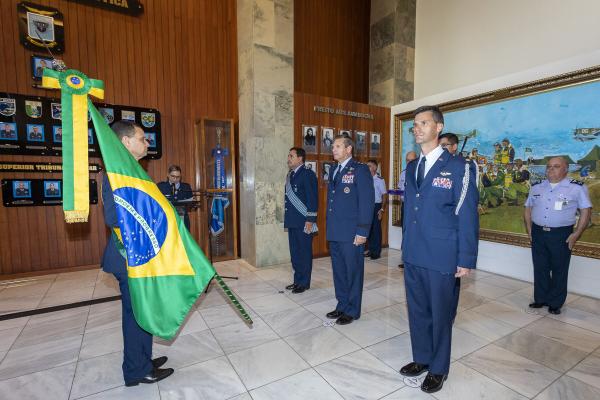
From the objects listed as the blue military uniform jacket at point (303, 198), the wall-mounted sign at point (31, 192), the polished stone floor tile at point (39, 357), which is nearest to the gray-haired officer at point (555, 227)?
the blue military uniform jacket at point (303, 198)

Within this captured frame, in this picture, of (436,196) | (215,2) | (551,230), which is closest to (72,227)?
(215,2)

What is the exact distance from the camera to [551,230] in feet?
9.91

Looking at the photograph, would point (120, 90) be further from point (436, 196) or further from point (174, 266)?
point (436, 196)

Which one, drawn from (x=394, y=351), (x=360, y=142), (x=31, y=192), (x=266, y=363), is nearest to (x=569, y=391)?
(x=394, y=351)

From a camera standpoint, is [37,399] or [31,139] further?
[31,139]

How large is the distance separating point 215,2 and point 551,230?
18.8 ft

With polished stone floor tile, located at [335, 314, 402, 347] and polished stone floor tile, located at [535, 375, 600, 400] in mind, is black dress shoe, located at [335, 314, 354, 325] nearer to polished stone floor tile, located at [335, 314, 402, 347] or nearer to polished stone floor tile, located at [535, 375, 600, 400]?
polished stone floor tile, located at [335, 314, 402, 347]

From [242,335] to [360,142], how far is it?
156 inches

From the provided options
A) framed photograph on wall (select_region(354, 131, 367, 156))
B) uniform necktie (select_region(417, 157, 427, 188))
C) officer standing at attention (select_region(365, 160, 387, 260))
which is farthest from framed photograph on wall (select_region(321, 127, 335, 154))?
uniform necktie (select_region(417, 157, 427, 188))

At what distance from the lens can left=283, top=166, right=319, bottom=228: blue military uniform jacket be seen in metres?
3.40

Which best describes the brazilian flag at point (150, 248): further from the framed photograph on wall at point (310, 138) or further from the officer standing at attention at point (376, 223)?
the officer standing at attention at point (376, 223)

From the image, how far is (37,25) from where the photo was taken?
4.02 m

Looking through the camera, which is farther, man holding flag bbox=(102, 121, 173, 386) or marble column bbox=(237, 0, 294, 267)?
marble column bbox=(237, 0, 294, 267)

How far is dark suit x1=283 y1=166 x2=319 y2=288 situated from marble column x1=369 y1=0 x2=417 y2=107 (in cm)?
334
